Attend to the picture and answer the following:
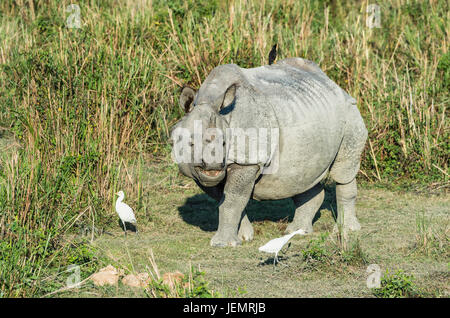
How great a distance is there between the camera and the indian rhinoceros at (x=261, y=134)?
549 centimetres

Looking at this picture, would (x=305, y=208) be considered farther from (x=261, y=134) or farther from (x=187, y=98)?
(x=187, y=98)

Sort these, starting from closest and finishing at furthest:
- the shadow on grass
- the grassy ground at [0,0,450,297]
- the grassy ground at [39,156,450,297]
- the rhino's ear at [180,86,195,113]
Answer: the grassy ground at [39,156,450,297] < the grassy ground at [0,0,450,297] < the rhino's ear at [180,86,195,113] < the shadow on grass

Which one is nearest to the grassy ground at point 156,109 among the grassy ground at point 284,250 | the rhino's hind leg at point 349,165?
the grassy ground at point 284,250

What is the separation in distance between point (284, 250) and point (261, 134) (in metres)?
0.94

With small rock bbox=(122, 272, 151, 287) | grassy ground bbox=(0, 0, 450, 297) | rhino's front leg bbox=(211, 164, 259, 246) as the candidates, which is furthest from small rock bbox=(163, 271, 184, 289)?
rhino's front leg bbox=(211, 164, 259, 246)

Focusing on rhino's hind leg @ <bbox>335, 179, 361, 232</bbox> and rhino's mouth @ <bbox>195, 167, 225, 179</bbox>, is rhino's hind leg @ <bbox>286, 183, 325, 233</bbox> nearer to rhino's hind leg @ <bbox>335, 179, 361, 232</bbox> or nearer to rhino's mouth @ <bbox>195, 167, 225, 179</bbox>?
rhino's hind leg @ <bbox>335, 179, 361, 232</bbox>

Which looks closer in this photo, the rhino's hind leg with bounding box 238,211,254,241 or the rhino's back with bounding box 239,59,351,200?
the rhino's back with bounding box 239,59,351,200

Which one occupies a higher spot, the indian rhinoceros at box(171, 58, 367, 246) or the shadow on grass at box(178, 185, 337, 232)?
the indian rhinoceros at box(171, 58, 367, 246)

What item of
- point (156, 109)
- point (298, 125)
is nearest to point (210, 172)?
point (298, 125)

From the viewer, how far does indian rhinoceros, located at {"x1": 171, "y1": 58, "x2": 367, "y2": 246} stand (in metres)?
5.49

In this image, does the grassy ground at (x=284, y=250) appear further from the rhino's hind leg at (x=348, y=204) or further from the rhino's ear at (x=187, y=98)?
the rhino's ear at (x=187, y=98)

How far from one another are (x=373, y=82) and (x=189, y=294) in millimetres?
5160

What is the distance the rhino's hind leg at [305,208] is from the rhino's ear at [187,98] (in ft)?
4.87

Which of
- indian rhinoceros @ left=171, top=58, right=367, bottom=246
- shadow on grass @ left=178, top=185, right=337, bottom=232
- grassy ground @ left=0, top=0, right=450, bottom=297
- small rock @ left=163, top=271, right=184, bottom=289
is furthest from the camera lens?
shadow on grass @ left=178, top=185, right=337, bottom=232
